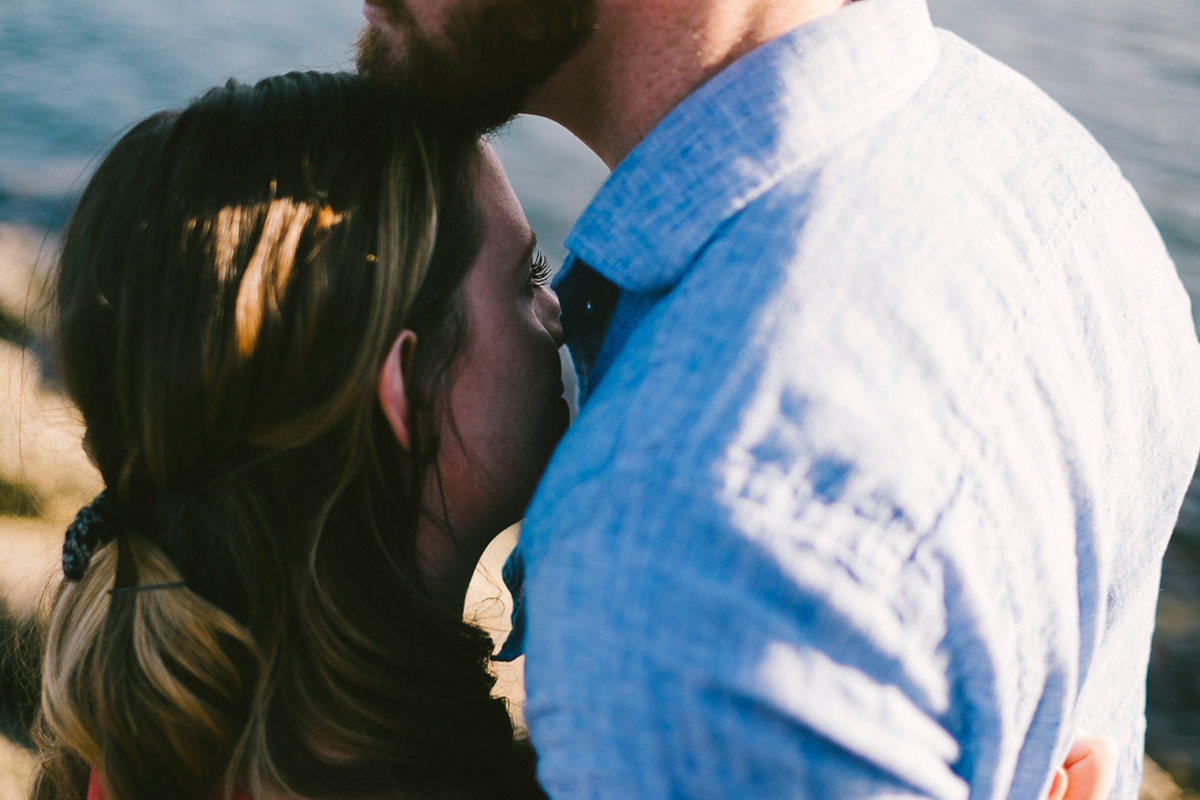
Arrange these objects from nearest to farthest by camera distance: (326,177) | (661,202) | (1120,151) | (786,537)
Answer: (786,537)
(661,202)
(326,177)
(1120,151)

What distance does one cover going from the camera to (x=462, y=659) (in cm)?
125

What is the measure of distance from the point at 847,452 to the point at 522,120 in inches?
144

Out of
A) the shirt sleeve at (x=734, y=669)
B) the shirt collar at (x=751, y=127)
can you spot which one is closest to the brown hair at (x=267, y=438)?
the shirt collar at (x=751, y=127)

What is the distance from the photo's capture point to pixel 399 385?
1.08 meters

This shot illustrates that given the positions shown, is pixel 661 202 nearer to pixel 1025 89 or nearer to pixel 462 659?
pixel 1025 89

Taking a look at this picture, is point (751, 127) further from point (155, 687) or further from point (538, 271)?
point (155, 687)

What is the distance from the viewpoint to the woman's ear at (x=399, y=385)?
1065 millimetres

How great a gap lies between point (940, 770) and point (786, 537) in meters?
0.27

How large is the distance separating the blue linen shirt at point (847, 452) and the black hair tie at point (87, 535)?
2.20 feet

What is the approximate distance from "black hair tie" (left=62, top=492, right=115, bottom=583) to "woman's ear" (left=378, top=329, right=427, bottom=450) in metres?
0.45

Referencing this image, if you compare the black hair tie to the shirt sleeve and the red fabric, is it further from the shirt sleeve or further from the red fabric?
the shirt sleeve

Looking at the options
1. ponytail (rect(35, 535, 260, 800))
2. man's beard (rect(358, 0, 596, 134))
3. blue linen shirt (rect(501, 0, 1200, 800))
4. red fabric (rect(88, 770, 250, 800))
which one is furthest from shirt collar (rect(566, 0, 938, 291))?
red fabric (rect(88, 770, 250, 800))

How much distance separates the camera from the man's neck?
3.22 feet

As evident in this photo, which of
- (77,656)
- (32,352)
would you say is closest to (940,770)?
(77,656)
